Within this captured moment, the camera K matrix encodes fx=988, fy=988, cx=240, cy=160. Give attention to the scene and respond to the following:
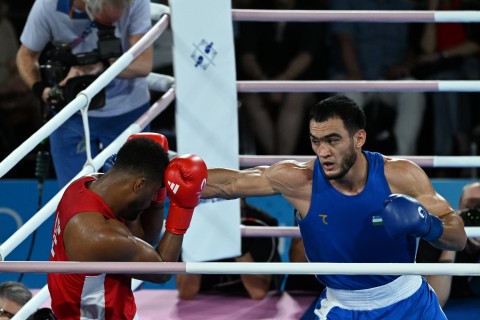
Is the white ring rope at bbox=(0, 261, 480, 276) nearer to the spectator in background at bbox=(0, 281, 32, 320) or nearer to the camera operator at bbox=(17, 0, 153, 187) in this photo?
the spectator in background at bbox=(0, 281, 32, 320)

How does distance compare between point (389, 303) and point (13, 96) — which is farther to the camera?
point (13, 96)

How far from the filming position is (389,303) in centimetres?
341

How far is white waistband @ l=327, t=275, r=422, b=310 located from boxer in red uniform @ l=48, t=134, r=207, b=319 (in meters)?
0.68

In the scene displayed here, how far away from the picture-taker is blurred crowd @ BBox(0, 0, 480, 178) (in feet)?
Answer: 20.9

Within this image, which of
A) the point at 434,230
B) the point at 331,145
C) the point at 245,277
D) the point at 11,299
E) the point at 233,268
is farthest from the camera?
the point at 245,277

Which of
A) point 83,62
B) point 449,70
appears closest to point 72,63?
point 83,62

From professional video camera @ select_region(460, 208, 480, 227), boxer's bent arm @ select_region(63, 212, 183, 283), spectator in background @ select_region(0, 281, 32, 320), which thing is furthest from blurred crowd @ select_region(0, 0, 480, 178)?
boxer's bent arm @ select_region(63, 212, 183, 283)

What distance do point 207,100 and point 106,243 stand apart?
1.27 meters

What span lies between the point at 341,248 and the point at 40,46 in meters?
1.74

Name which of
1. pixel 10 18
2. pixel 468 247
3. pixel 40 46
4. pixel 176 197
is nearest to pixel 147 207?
pixel 176 197

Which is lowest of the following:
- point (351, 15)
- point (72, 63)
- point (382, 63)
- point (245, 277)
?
point (245, 277)

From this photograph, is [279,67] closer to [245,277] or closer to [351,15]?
[245,277]

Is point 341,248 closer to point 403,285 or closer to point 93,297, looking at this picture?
point 403,285

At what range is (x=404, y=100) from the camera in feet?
21.2
